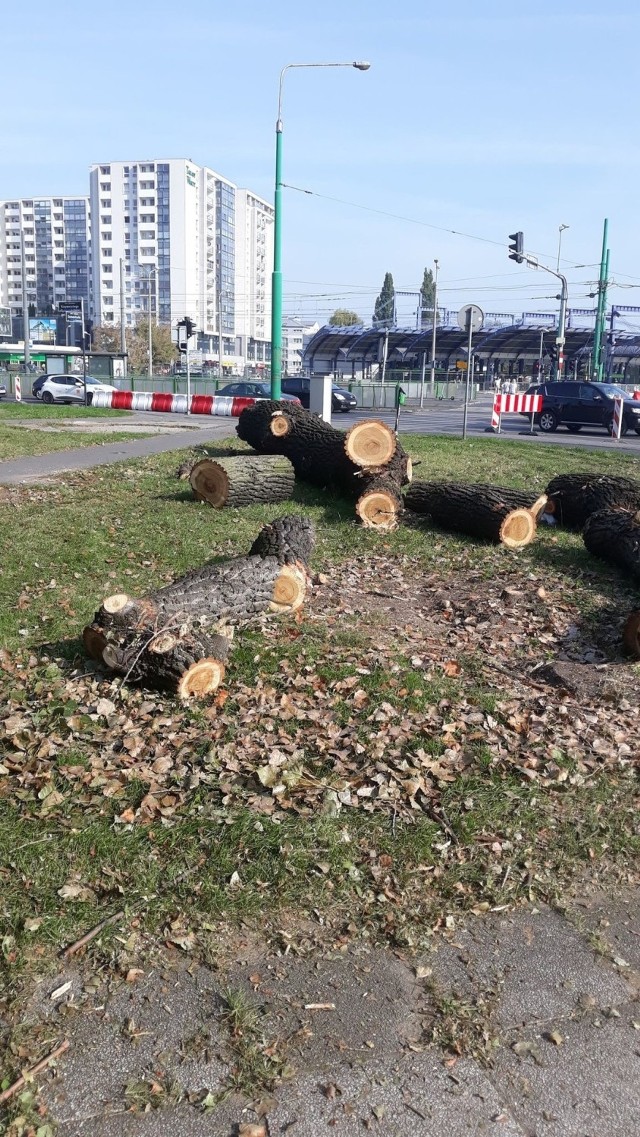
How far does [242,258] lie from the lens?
161375mm

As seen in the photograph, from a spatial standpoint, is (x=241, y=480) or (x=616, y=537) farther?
(x=241, y=480)

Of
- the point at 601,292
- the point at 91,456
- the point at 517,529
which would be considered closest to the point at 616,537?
the point at 517,529

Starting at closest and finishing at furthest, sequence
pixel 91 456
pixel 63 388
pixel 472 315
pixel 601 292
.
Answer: pixel 91 456, pixel 472 315, pixel 63 388, pixel 601 292

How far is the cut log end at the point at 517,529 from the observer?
9.40 meters

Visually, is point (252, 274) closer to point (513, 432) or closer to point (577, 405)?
point (577, 405)

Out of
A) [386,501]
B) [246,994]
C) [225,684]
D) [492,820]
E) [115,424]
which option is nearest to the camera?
[246,994]

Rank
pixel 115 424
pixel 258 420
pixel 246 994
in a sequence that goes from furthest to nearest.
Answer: pixel 115 424, pixel 258 420, pixel 246 994

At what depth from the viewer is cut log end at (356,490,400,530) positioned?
1023cm

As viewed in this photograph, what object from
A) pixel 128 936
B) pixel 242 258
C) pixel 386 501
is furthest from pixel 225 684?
pixel 242 258

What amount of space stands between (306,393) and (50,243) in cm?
14325

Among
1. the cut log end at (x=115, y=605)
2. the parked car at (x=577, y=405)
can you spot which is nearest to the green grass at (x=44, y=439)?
the cut log end at (x=115, y=605)

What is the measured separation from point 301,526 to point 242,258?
164 metres

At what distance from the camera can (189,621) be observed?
18.9 feet

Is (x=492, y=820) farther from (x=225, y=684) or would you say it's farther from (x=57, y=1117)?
(x=57, y=1117)
